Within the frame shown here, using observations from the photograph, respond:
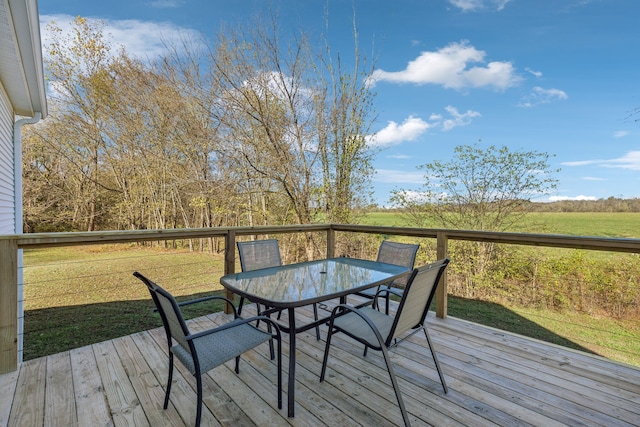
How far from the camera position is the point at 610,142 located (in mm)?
5402

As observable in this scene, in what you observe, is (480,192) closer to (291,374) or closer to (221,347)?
(291,374)

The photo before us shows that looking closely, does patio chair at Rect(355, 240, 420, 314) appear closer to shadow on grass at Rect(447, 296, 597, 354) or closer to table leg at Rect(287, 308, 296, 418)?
table leg at Rect(287, 308, 296, 418)

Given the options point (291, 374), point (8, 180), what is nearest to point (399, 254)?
point (291, 374)

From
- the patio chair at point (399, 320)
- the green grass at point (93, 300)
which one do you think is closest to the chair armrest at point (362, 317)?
the patio chair at point (399, 320)

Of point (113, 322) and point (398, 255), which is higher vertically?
point (398, 255)

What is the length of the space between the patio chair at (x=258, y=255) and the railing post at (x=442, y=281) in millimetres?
1444

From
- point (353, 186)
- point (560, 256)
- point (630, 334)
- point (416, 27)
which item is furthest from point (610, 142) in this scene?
point (353, 186)

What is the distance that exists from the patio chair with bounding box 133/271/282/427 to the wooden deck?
249 mm

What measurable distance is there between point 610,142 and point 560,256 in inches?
104

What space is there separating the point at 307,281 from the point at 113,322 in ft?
10.4

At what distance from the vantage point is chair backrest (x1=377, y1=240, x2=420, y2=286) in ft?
9.81

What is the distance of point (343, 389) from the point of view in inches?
78.0

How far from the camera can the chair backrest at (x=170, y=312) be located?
4.54ft

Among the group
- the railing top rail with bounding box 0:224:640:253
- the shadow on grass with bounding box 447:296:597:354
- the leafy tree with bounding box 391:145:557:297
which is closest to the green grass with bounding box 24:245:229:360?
the railing top rail with bounding box 0:224:640:253
